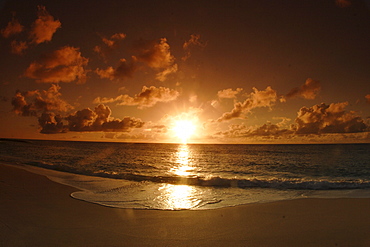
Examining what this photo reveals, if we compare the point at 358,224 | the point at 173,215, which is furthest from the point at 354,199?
the point at 173,215

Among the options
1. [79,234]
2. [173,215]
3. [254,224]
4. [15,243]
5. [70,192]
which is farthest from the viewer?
[70,192]

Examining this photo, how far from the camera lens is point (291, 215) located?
23.5ft

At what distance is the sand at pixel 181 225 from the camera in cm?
508

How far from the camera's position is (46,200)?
333 inches

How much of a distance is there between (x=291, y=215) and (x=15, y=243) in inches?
290

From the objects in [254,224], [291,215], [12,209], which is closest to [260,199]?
[291,215]

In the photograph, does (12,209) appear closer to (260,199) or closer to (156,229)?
(156,229)

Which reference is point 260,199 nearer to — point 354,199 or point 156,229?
point 354,199

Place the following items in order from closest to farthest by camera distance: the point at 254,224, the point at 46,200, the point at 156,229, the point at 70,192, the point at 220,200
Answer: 1. the point at 156,229
2. the point at 254,224
3. the point at 46,200
4. the point at 220,200
5. the point at 70,192

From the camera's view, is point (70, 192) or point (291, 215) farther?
point (70, 192)

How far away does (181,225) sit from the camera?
611 centimetres

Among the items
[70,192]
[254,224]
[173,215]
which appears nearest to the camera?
[254,224]

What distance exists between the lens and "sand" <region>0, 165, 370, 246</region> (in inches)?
200

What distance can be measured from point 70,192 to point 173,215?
5.73m
